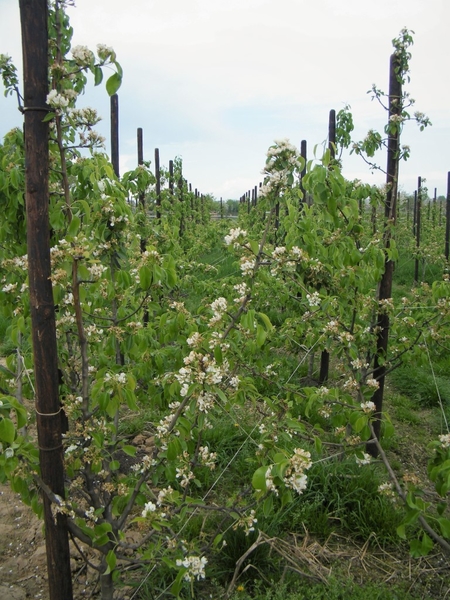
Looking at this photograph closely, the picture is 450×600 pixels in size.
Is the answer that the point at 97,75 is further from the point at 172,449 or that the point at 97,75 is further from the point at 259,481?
the point at 259,481

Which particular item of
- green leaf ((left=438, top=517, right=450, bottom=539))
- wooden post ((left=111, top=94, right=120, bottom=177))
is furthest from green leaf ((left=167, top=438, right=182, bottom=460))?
wooden post ((left=111, top=94, right=120, bottom=177))

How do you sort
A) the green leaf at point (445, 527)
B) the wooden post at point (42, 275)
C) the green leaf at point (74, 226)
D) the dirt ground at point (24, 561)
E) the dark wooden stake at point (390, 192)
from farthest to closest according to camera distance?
1. the dark wooden stake at point (390, 192)
2. the dirt ground at point (24, 561)
3. the green leaf at point (445, 527)
4. the green leaf at point (74, 226)
5. the wooden post at point (42, 275)

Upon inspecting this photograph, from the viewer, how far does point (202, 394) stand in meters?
1.73

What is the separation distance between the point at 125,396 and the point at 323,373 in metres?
3.17

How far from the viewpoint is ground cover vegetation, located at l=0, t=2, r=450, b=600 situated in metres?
1.82

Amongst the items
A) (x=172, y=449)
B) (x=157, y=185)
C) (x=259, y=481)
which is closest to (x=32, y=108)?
(x=172, y=449)

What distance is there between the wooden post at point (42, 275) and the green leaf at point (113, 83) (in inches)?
9.3

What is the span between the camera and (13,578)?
97.3 inches

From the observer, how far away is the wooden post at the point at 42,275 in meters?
1.68

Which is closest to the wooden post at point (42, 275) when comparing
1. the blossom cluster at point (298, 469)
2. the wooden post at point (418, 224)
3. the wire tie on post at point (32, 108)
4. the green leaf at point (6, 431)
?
the wire tie on post at point (32, 108)

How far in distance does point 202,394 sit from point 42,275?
2.39 feet

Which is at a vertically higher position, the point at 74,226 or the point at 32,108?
the point at 32,108

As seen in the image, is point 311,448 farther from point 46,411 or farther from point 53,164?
point 53,164

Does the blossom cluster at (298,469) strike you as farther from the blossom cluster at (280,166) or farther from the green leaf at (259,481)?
the blossom cluster at (280,166)
